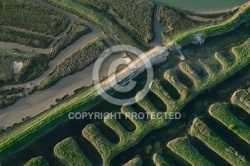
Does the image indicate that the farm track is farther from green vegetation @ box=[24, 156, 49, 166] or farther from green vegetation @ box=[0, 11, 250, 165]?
green vegetation @ box=[24, 156, 49, 166]

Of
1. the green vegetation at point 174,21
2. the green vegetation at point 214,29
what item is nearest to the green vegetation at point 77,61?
the green vegetation at point 174,21

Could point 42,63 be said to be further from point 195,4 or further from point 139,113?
point 195,4

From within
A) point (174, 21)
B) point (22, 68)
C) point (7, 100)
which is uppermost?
point (22, 68)

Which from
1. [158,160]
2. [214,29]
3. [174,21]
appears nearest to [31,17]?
[174,21]

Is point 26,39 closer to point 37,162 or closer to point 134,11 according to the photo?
point 134,11

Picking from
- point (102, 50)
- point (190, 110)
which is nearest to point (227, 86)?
point (190, 110)

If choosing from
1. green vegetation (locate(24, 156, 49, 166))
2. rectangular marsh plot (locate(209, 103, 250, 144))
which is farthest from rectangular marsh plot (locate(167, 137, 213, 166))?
green vegetation (locate(24, 156, 49, 166))

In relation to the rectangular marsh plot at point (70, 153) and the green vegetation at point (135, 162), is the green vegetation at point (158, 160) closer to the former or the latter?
the green vegetation at point (135, 162)
